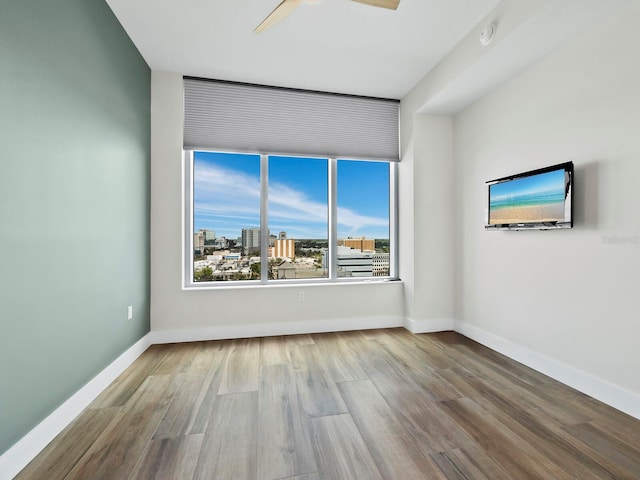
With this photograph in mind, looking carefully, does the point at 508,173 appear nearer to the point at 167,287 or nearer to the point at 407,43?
the point at 407,43

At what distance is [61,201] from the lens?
1769 millimetres

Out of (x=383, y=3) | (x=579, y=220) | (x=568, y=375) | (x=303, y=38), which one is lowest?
(x=568, y=375)

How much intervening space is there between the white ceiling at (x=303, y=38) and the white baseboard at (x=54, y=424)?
9.18 ft

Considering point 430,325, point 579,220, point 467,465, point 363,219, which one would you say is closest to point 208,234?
point 363,219

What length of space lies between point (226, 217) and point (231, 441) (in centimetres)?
242

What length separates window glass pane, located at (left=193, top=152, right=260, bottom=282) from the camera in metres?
3.46

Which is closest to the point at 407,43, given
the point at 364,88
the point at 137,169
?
the point at 364,88

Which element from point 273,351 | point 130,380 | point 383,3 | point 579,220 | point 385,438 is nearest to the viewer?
point 385,438

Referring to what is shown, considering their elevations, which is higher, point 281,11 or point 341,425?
point 281,11

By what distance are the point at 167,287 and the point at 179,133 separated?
5.48ft

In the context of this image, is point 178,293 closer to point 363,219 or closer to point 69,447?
point 69,447

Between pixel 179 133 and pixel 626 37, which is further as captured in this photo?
pixel 179 133

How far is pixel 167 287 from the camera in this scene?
3.19 meters

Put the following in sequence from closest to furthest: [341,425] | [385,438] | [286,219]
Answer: [385,438], [341,425], [286,219]
